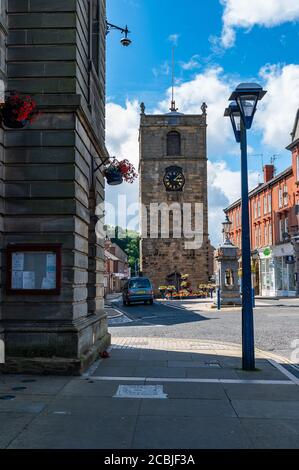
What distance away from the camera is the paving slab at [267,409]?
5.98 meters

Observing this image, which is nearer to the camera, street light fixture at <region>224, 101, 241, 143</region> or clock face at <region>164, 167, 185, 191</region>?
street light fixture at <region>224, 101, 241, 143</region>

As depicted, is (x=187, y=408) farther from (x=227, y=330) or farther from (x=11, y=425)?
(x=227, y=330)

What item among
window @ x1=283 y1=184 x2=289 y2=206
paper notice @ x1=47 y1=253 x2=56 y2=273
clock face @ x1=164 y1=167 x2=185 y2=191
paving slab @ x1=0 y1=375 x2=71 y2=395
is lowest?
paving slab @ x1=0 y1=375 x2=71 y2=395

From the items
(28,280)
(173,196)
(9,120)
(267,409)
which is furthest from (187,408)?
(173,196)

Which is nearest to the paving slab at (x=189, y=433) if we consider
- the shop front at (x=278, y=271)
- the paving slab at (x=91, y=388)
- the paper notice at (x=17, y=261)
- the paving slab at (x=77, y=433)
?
the paving slab at (x=77, y=433)

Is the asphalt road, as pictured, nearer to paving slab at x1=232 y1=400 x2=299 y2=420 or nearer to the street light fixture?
paving slab at x1=232 y1=400 x2=299 y2=420

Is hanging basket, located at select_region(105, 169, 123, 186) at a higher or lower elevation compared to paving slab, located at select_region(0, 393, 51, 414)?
higher

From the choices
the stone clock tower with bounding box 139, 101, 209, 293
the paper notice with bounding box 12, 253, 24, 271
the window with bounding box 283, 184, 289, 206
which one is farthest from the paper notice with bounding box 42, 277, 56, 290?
the stone clock tower with bounding box 139, 101, 209, 293

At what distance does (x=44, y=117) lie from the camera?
864cm

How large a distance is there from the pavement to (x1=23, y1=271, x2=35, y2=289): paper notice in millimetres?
1441

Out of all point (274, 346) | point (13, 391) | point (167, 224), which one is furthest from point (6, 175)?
point (167, 224)

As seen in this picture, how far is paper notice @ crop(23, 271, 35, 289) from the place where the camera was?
27.7 feet

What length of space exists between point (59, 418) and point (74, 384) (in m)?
1.93

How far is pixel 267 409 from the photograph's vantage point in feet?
20.7
